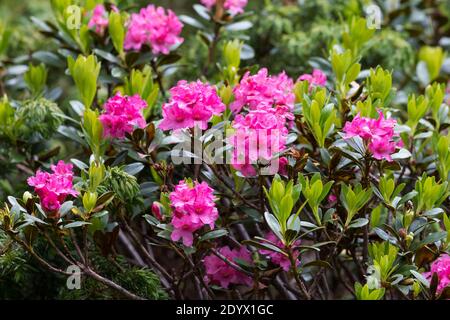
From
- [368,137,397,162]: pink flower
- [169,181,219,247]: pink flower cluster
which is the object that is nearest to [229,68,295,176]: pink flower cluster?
[169,181,219,247]: pink flower cluster

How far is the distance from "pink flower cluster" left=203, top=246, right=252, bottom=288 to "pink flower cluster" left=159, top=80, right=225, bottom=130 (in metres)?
0.43

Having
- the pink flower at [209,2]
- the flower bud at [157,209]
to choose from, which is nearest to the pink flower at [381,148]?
the flower bud at [157,209]

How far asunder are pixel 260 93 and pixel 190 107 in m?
0.26

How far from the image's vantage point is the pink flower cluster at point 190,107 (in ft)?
6.51

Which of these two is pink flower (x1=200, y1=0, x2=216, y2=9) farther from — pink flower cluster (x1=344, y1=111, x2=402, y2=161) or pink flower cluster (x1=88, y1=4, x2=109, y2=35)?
pink flower cluster (x1=344, y1=111, x2=402, y2=161)

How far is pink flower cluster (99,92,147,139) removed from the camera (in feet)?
6.85

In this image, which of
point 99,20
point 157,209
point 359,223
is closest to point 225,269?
point 157,209

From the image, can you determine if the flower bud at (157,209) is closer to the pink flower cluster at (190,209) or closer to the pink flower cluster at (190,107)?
the pink flower cluster at (190,209)

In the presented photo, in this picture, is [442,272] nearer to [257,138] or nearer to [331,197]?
[331,197]

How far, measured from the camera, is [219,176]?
2117 mm

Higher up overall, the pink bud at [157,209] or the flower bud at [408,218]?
the pink bud at [157,209]

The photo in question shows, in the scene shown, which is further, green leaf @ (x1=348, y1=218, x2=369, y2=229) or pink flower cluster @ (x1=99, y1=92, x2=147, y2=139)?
pink flower cluster @ (x1=99, y1=92, x2=147, y2=139)
